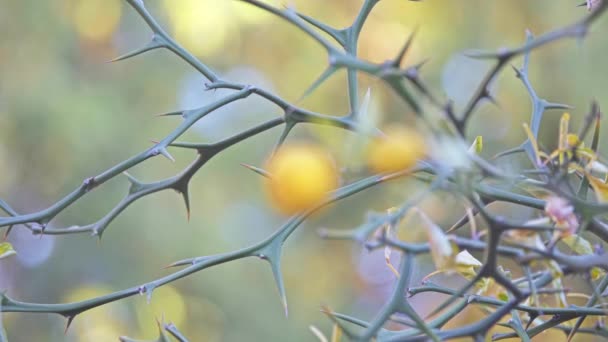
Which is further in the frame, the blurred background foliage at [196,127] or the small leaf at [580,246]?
the blurred background foliage at [196,127]

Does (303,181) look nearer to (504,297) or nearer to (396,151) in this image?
(396,151)

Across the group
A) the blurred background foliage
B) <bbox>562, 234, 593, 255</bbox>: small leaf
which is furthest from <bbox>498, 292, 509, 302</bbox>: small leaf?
the blurred background foliage

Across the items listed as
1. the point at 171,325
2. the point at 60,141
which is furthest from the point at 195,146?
the point at 60,141

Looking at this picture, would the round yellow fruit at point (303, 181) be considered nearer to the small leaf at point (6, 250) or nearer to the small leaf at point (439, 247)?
the small leaf at point (439, 247)

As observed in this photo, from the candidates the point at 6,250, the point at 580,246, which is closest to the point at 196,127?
the point at 6,250

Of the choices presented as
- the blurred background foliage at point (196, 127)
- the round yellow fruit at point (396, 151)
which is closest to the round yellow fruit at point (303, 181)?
the round yellow fruit at point (396, 151)

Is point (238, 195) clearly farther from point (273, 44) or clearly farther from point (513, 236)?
point (513, 236)
